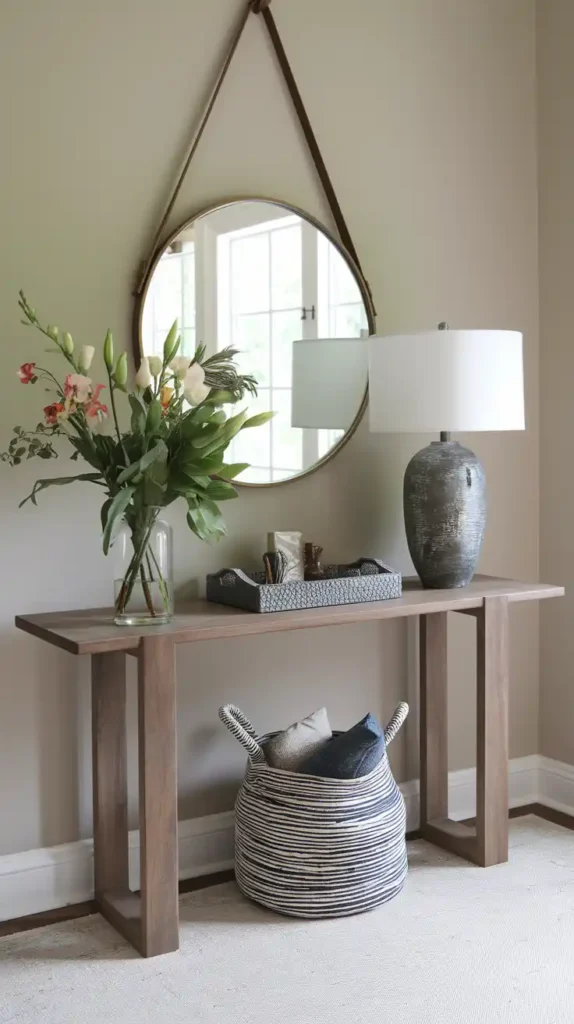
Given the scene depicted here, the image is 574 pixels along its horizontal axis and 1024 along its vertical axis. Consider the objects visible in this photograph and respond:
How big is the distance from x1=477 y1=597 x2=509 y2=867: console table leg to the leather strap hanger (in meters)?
0.97

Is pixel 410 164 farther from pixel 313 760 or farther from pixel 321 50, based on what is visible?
pixel 313 760

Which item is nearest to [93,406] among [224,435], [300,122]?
[224,435]

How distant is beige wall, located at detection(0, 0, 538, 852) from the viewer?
7.79 feet

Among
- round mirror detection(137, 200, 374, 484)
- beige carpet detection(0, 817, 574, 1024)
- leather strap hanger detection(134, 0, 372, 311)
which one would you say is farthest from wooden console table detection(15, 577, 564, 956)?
leather strap hanger detection(134, 0, 372, 311)

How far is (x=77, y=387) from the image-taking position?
2.14 m

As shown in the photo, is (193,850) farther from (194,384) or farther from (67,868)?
(194,384)

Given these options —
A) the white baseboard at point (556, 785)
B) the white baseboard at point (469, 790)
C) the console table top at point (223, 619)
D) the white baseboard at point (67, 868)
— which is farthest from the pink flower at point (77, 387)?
the white baseboard at point (556, 785)

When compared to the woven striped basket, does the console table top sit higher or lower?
higher

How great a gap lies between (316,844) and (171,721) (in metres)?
0.47

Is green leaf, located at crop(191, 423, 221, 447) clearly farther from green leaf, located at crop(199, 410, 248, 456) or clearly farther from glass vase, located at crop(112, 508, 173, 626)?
glass vase, located at crop(112, 508, 173, 626)

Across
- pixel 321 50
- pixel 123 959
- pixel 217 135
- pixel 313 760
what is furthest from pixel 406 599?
pixel 321 50

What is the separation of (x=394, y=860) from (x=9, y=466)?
1265mm

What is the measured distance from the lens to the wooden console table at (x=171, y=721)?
84.4 inches

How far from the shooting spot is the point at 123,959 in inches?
85.7
